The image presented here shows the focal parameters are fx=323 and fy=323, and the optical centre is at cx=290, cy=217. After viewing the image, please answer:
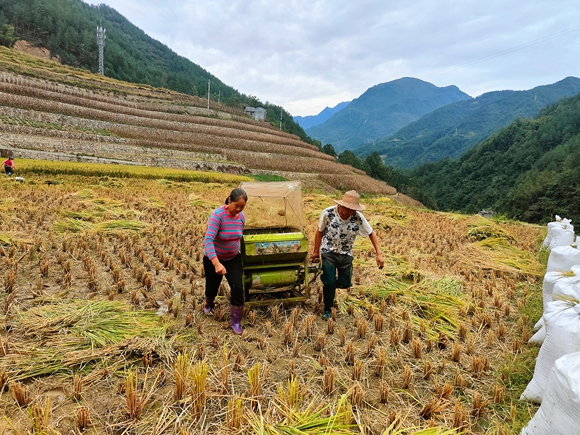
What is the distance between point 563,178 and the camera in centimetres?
3397

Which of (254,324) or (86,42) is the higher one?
(86,42)

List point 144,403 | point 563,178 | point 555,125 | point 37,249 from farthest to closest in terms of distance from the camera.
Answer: point 555,125, point 563,178, point 37,249, point 144,403

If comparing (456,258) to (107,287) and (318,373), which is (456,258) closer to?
(318,373)

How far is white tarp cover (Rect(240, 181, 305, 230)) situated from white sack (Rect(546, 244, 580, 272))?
2.81 meters

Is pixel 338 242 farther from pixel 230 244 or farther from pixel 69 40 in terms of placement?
pixel 69 40

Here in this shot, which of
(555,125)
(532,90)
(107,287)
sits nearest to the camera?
(107,287)

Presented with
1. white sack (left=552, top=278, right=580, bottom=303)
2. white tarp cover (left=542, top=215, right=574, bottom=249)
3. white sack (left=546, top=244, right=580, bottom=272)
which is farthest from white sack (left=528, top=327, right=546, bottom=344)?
white tarp cover (left=542, top=215, right=574, bottom=249)

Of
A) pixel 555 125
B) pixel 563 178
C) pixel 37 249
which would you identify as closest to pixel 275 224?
pixel 37 249

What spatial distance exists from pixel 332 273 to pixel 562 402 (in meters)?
2.06

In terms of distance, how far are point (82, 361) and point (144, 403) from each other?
759mm

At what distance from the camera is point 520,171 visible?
5650 centimetres

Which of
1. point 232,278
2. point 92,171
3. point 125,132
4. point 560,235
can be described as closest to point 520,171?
point 125,132

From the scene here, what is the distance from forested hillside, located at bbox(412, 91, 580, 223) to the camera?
3388 centimetres

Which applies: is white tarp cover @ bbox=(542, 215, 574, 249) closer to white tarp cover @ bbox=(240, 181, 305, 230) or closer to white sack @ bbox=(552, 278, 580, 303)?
white sack @ bbox=(552, 278, 580, 303)
